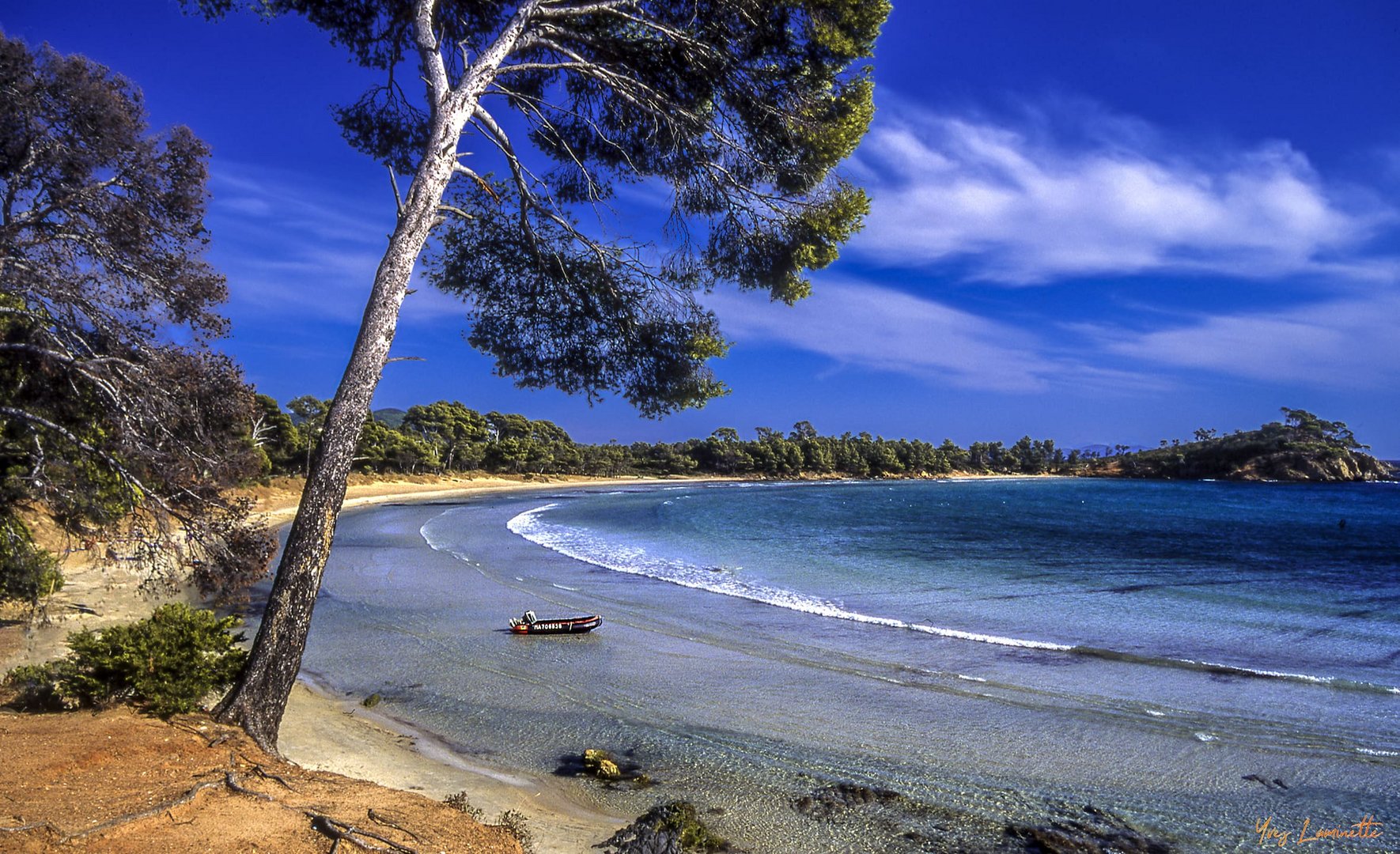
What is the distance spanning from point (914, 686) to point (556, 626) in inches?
237

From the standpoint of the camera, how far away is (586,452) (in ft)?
Answer: 342

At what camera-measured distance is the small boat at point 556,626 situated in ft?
41.0

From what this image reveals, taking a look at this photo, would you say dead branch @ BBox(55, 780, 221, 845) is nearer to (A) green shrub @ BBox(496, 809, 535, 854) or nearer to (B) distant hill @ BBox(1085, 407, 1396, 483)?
(A) green shrub @ BBox(496, 809, 535, 854)

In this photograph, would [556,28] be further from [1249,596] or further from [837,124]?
[1249,596]

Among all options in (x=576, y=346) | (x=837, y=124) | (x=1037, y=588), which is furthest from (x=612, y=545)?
(x=837, y=124)

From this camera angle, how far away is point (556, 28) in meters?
7.05

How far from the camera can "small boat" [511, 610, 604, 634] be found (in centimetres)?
1248

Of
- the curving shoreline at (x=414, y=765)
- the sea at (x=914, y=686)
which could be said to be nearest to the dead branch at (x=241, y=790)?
the curving shoreline at (x=414, y=765)

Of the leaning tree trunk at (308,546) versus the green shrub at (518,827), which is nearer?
the green shrub at (518,827)

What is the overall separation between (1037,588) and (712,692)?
12706 mm

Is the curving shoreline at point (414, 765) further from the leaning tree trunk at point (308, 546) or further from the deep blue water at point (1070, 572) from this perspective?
the deep blue water at point (1070, 572)

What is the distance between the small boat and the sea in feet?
1.08

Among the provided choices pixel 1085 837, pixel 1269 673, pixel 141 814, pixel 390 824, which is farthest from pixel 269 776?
pixel 1269 673

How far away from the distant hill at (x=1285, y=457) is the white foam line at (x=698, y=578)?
367 feet
